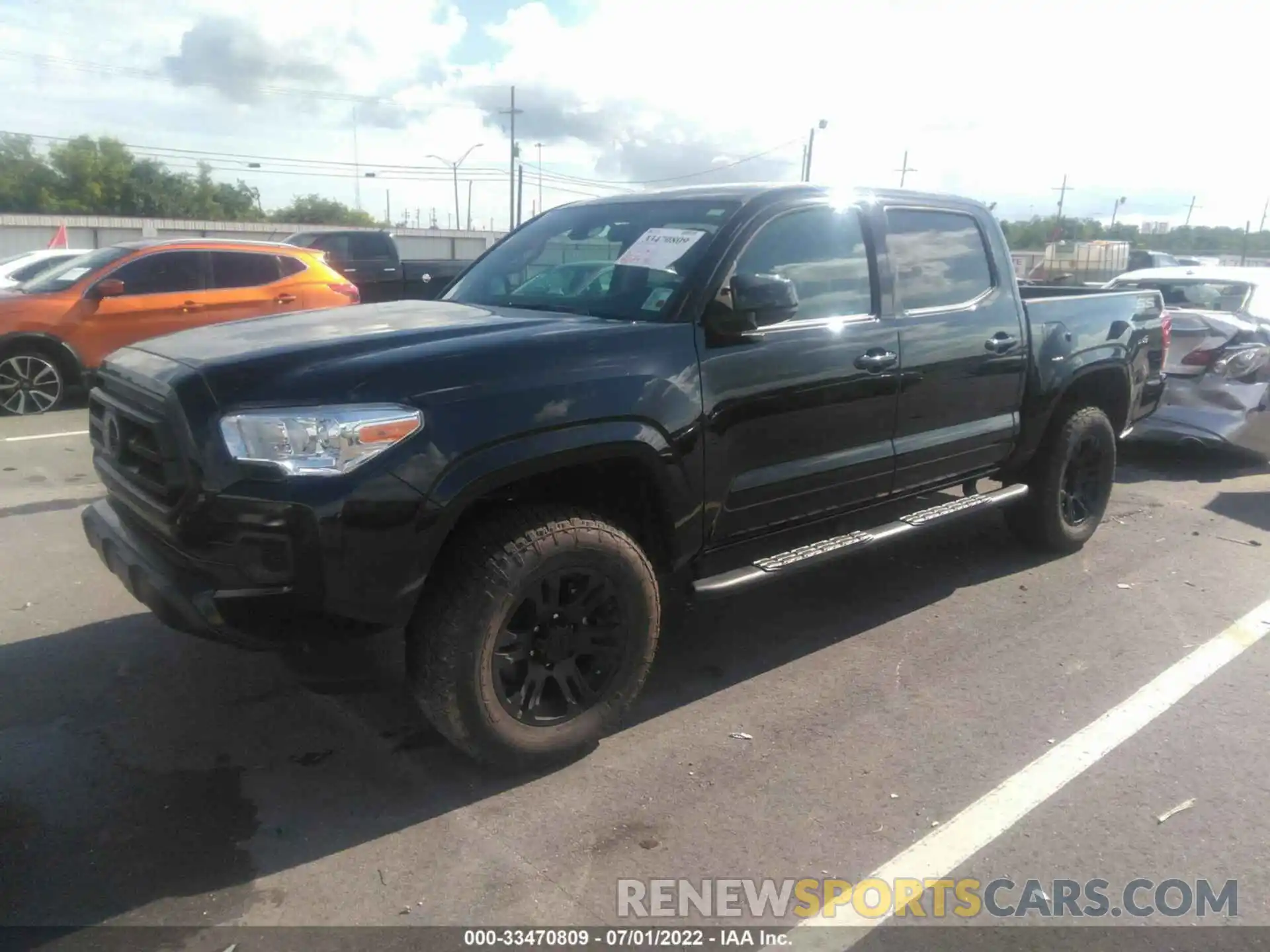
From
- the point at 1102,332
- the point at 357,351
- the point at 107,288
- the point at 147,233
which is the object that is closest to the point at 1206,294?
the point at 1102,332

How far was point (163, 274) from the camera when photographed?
9719 mm

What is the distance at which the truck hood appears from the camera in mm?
2750

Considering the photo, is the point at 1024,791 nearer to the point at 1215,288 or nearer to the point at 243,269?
the point at 1215,288

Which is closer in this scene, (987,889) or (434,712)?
(987,889)

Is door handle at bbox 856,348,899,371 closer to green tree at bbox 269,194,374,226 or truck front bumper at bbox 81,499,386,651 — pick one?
truck front bumper at bbox 81,499,386,651

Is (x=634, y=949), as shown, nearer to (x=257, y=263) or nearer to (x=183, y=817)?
(x=183, y=817)

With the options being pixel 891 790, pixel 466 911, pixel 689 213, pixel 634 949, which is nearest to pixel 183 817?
pixel 466 911

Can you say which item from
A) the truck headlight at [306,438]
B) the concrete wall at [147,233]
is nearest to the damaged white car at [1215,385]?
the truck headlight at [306,438]

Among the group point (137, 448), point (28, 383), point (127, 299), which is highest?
point (137, 448)

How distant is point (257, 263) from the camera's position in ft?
33.7

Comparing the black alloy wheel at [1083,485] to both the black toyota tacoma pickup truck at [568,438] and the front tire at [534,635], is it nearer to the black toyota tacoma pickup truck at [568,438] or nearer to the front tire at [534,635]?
the black toyota tacoma pickup truck at [568,438]

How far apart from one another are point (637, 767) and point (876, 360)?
1901 millimetres

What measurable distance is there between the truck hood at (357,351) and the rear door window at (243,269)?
279 inches

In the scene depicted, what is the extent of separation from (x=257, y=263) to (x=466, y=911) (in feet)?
29.9
